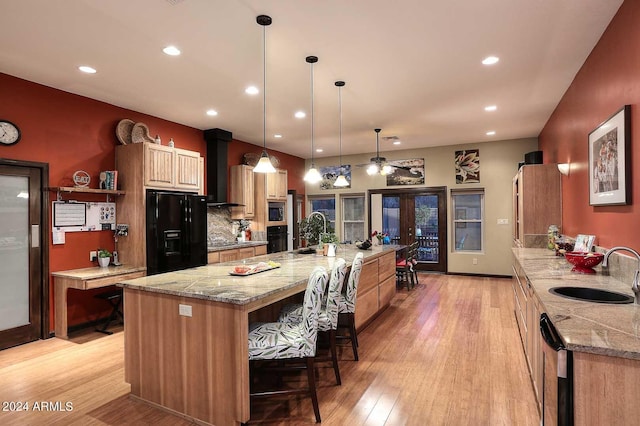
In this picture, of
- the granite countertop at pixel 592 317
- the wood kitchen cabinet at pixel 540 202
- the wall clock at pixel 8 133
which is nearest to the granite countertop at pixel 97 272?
the wall clock at pixel 8 133

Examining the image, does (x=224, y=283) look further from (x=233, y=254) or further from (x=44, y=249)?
(x=233, y=254)

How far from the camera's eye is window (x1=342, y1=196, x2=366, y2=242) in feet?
30.2

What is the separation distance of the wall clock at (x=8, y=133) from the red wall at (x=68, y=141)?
58mm

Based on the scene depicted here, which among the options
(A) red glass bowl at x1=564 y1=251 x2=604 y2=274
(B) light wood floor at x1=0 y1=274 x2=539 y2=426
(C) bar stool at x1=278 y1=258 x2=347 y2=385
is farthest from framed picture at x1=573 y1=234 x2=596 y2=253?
(C) bar stool at x1=278 y1=258 x2=347 y2=385

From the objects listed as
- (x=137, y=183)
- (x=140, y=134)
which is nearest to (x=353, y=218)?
(x=140, y=134)

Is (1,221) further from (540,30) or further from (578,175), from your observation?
(578,175)

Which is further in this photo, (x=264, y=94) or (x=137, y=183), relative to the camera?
(x=137, y=183)

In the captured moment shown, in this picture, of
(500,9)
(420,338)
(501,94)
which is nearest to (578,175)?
(501,94)

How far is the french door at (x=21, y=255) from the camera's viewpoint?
3812 millimetres

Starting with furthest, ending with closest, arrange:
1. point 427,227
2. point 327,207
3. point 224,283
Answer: point 327,207 → point 427,227 → point 224,283

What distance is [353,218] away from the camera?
9.30 metres

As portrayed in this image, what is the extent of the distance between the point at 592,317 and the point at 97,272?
462 cm

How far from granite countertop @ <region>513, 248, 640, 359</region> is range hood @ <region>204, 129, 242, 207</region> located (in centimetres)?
500

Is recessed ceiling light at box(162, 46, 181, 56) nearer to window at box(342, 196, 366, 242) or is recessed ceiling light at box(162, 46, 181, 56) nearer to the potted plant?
the potted plant
